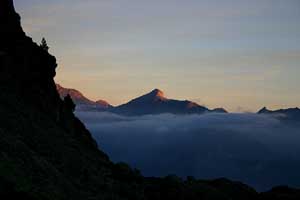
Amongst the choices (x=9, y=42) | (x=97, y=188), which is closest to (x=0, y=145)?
(x=97, y=188)

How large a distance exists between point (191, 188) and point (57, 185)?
114 feet

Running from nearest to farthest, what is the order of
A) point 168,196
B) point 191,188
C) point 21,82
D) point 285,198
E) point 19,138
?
point 19,138 → point 168,196 → point 191,188 → point 21,82 → point 285,198

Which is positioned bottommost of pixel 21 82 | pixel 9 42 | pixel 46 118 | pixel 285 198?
pixel 285 198

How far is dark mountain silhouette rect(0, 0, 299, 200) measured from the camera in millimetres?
55906

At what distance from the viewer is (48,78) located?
110125 millimetres

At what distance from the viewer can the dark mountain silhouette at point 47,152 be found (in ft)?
183

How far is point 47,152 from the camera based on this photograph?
7369 centimetres

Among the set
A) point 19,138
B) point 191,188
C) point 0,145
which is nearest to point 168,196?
point 191,188

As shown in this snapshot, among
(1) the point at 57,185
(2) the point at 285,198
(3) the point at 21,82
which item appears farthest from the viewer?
(2) the point at 285,198

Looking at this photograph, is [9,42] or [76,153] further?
[9,42]

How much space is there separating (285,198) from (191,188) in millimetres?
25690

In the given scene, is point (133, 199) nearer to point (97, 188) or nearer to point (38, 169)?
point (97, 188)

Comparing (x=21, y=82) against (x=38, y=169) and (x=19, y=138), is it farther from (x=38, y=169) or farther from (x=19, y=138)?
(x=38, y=169)

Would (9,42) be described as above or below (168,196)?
above
